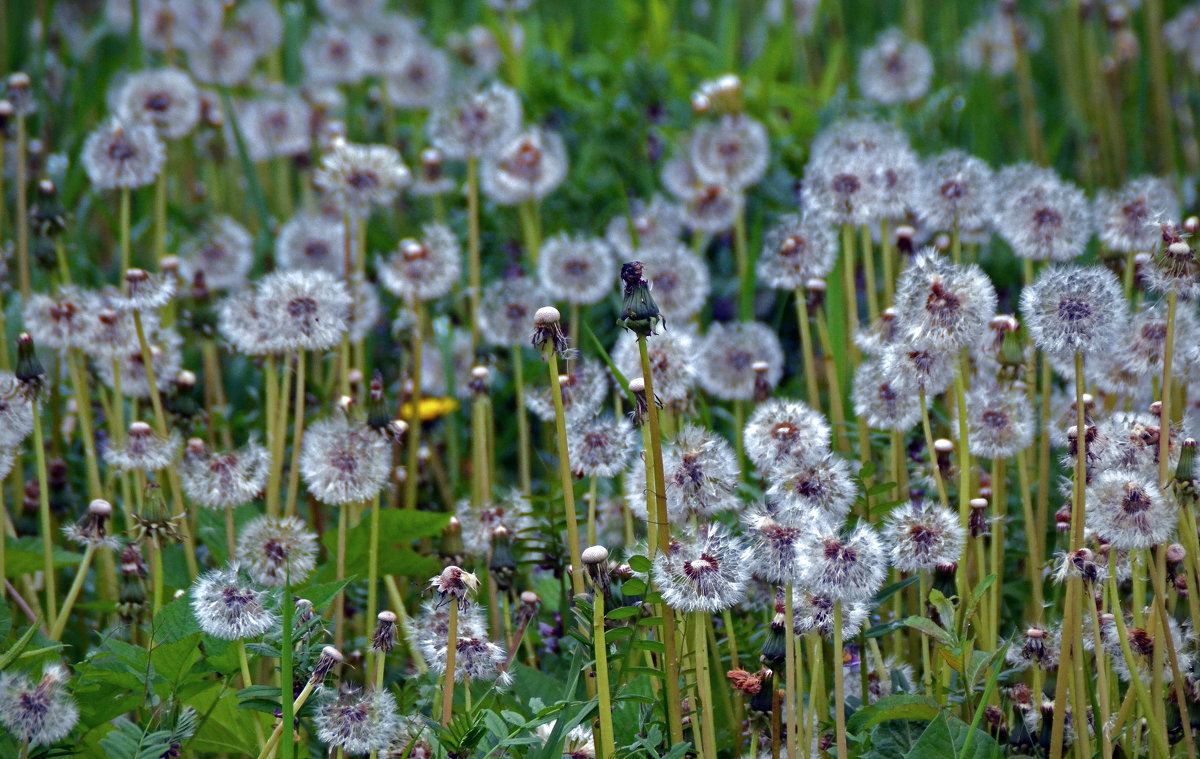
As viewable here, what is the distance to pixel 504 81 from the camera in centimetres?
432

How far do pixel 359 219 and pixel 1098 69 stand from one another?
10.6 feet

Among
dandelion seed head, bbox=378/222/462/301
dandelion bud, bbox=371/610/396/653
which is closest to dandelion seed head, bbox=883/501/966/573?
dandelion bud, bbox=371/610/396/653

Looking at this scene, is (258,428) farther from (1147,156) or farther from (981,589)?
(1147,156)

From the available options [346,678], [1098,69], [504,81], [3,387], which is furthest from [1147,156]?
[3,387]

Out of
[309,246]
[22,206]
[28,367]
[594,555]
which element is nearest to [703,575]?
[594,555]

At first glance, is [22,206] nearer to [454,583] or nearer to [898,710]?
[454,583]

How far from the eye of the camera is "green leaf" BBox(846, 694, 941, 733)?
1.57 metres

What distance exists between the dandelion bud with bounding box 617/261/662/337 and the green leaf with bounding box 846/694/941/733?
0.65 metres

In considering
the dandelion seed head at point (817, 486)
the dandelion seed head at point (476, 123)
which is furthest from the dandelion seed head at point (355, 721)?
the dandelion seed head at point (476, 123)

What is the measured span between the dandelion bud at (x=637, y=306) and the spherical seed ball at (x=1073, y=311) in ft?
1.99

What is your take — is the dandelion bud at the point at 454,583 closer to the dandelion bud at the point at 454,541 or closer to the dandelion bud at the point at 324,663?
the dandelion bud at the point at 324,663

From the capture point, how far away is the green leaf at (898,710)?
1574 mm

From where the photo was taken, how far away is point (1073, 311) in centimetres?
161

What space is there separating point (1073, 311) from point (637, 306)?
0.67 meters
